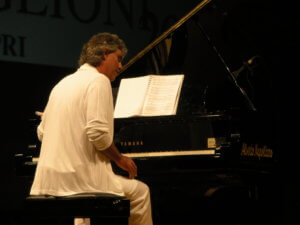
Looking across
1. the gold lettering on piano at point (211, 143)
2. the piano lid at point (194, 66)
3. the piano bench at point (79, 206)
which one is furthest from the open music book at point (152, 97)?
the piano bench at point (79, 206)

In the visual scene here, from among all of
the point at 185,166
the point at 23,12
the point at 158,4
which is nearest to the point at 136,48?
the point at 158,4

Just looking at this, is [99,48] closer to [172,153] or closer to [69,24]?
[172,153]

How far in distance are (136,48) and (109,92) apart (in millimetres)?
2695

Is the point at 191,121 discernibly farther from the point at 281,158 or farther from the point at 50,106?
the point at 50,106

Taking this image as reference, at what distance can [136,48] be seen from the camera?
5418mm

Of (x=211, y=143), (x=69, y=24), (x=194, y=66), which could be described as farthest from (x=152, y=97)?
(x=69, y=24)

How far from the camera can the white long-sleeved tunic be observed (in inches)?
107

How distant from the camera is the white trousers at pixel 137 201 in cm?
293

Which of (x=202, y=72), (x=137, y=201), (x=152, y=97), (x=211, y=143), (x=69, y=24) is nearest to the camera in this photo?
(x=137, y=201)

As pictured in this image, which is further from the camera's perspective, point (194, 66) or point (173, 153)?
point (194, 66)

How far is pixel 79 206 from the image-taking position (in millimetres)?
2713

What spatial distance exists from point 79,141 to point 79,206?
0.32m

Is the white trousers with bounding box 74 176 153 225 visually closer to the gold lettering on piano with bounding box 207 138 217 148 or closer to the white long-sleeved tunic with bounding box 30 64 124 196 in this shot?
the white long-sleeved tunic with bounding box 30 64 124 196

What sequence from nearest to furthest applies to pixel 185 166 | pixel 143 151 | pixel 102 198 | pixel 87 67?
pixel 102 198 → pixel 87 67 → pixel 185 166 → pixel 143 151
